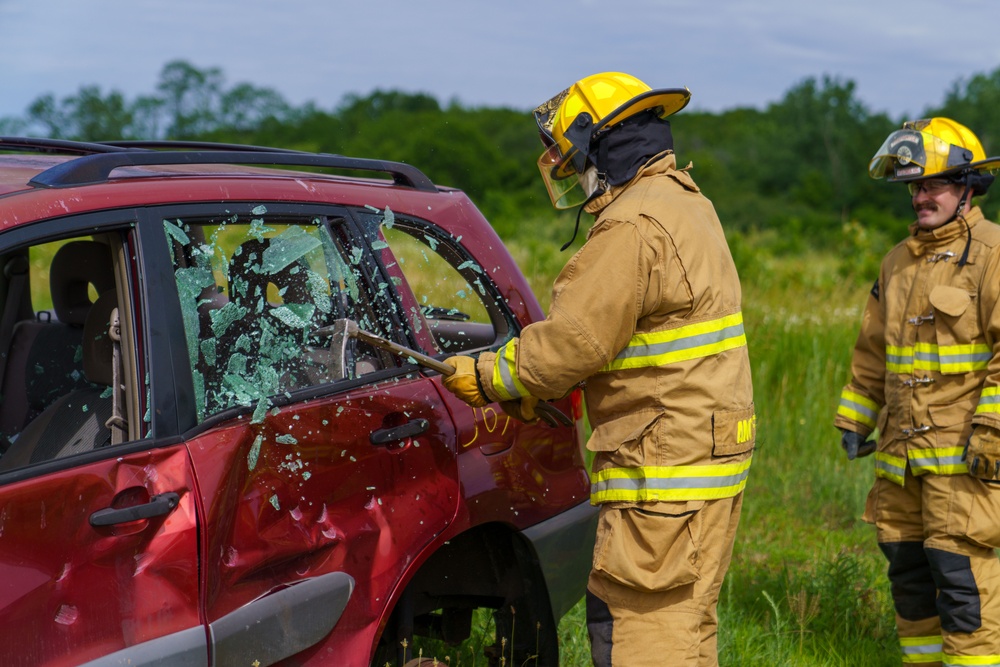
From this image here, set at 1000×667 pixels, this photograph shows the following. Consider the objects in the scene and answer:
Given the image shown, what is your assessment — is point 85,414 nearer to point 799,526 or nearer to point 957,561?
point 957,561

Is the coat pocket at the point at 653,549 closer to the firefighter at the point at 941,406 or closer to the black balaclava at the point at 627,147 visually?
the black balaclava at the point at 627,147

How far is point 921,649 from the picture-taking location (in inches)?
155

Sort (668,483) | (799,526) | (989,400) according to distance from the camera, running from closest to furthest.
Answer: (668,483) < (989,400) < (799,526)

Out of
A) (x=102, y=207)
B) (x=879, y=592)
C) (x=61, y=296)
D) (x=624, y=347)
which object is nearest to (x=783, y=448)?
(x=879, y=592)

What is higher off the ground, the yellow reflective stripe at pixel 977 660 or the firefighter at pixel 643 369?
the firefighter at pixel 643 369

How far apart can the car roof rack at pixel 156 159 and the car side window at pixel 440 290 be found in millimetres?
194

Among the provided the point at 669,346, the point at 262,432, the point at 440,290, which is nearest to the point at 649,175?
the point at 669,346

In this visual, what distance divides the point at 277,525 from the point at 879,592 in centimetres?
334

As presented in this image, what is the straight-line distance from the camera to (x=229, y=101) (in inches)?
997

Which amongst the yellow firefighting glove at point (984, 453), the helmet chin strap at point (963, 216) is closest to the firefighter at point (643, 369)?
the yellow firefighting glove at point (984, 453)

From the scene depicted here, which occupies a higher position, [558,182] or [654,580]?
[558,182]

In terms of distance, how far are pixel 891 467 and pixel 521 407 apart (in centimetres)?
173

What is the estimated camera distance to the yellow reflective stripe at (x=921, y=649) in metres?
3.92

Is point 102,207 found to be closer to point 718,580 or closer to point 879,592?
point 718,580
